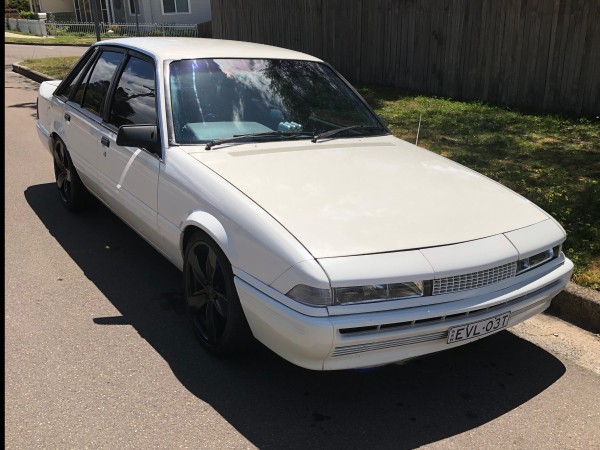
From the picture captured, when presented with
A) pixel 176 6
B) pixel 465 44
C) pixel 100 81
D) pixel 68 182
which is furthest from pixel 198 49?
pixel 176 6

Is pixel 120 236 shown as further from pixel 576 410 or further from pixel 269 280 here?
pixel 576 410

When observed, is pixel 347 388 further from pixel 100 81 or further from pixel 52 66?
pixel 52 66

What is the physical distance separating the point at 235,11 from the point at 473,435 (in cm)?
1425

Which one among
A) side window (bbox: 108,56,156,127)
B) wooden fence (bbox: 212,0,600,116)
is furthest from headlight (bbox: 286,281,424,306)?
wooden fence (bbox: 212,0,600,116)

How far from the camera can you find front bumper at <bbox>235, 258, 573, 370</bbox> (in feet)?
8.82

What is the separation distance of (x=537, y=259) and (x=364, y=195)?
3.30ft

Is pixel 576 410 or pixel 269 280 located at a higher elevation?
pixel 269 280

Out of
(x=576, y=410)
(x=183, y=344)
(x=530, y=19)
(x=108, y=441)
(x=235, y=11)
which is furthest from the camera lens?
(x=235, y=11)

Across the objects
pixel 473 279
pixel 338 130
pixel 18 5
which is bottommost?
pixel 473 279

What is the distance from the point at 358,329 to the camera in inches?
108

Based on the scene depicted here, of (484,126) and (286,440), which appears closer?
(286,440)

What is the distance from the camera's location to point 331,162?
3.72m

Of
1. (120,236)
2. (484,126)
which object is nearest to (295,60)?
(120,236)

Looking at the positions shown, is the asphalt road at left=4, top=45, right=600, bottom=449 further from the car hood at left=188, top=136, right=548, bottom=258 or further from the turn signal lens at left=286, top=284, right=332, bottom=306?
the car hood at left=188, top=136, right=548, bottom=258
